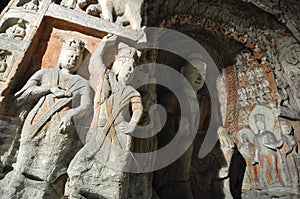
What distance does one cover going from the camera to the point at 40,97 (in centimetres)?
190

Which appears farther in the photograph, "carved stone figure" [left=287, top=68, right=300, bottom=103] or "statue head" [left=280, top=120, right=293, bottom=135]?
"carved stone figure" [left=287, top=68, right=300, bottom=103]

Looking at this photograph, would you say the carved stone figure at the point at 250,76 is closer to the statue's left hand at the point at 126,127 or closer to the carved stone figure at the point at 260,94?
the carved stone figure at the point at 260,94

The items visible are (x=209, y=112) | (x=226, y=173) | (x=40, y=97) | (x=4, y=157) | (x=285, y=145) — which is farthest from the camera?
(x=209, y=112)

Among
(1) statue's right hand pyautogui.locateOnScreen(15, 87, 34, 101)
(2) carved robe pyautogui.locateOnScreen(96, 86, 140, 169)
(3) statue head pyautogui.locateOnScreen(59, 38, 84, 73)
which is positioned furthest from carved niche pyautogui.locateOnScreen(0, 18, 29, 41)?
(2) carved robe pyautogui.locateOnScreen(96, 86, 140, 169)

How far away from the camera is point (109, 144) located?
1923 mm

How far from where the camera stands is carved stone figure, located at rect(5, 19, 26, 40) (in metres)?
2.08

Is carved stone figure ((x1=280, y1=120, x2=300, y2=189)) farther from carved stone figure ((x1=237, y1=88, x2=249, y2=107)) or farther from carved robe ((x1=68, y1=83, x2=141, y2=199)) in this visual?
carved robe ((x1=68, y1=83, x2=141, y2=199))

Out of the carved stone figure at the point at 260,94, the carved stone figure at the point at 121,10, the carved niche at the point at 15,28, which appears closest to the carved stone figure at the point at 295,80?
the carved stone figure at the point at 260,94

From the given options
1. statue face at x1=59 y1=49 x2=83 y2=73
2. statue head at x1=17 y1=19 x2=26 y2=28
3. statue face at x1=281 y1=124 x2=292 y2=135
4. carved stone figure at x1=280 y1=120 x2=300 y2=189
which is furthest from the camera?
statue face at x1=281 y1=124 x2=292 y2=135

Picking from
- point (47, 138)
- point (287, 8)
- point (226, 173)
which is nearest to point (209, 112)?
point (226, 173)

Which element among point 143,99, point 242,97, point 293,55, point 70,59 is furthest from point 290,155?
point 70,59

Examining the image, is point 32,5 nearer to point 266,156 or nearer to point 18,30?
point 18,30

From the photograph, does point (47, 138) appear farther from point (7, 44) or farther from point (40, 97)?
point (7, 44)

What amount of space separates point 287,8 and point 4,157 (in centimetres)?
307
